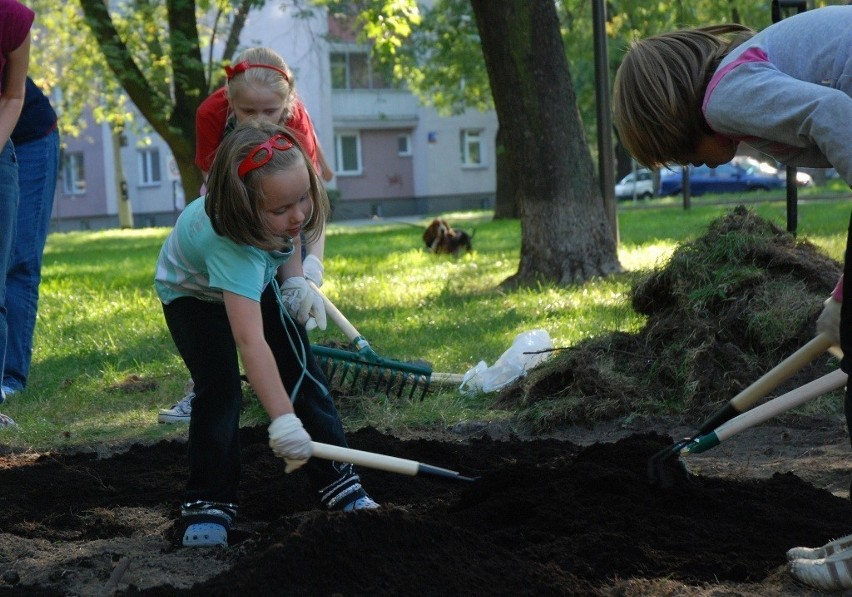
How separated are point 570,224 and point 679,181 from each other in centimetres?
3375

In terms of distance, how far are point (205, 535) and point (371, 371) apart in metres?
2.34

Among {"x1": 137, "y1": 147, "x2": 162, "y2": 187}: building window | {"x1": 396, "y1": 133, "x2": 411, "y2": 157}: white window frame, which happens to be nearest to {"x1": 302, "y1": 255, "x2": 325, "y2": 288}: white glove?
{"x1": 396, "y1": 133, "x2": 411, "y2": 157}: white window frame

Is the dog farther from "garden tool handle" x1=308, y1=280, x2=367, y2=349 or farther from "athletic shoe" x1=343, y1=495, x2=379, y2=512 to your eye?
"athletic shoe" x1=343, y1=495, x2=379, y2=512

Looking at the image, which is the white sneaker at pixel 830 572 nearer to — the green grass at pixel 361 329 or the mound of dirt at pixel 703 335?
the mound of dirt at pixel 703 335

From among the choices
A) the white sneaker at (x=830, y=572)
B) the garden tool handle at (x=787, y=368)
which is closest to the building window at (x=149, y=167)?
the garden tool handle at (x=787, y=368)

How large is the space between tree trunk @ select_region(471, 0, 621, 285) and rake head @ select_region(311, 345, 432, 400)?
147 inches

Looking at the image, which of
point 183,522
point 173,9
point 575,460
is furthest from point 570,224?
point 173,9

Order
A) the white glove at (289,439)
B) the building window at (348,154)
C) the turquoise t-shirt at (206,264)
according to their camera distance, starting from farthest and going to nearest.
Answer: the building window at (348,154) → the turquoise t-shirt at (206,264) → the white glove at (289,439)

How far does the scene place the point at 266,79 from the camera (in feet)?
14.4

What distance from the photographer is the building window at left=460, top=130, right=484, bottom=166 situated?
44.0 metres

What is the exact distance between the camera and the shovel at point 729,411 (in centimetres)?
311

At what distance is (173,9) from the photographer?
672 inches

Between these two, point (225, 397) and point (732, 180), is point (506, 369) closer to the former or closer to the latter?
point (225, 397)

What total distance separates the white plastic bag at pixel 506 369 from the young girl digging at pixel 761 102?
2874 millimetres
